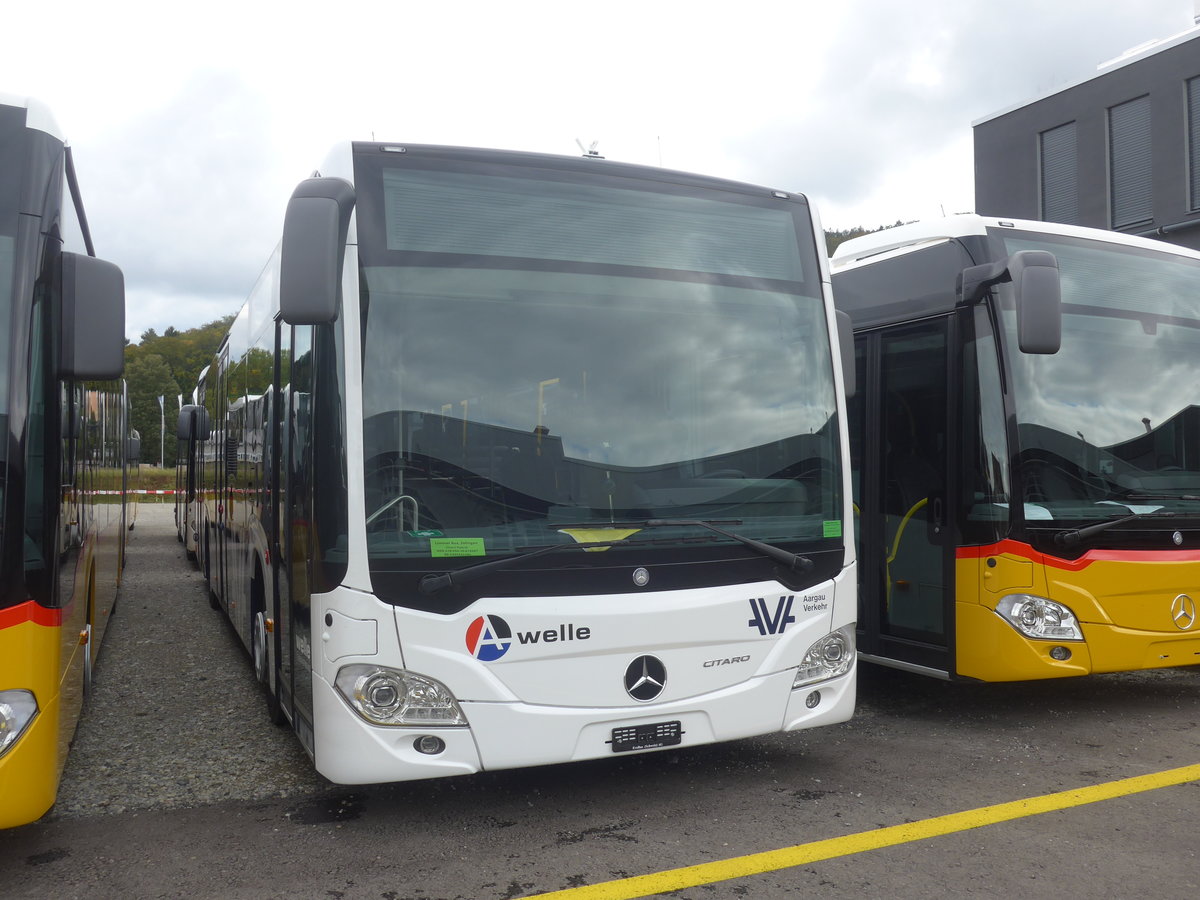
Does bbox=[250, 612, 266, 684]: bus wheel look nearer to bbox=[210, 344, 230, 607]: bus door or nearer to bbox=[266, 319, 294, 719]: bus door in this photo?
bbox=[266, 319, 294, 719]: bus door

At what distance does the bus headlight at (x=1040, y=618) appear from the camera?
5.91 meters

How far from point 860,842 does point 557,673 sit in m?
1.39

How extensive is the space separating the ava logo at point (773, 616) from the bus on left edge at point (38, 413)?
2.81 m

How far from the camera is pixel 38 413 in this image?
150 inches

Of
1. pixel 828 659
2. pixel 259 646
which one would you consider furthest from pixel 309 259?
pixel 259 646

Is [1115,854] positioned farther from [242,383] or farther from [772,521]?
[242,383]

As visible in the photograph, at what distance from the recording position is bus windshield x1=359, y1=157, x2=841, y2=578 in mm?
4219

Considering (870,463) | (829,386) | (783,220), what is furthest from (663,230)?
(870,463)

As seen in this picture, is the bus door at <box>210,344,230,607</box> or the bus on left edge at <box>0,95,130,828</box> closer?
the bus on left edge at <box>0,95,130,828</box>

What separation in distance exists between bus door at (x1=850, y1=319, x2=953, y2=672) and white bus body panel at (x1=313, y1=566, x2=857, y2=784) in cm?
193

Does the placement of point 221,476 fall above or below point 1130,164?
below

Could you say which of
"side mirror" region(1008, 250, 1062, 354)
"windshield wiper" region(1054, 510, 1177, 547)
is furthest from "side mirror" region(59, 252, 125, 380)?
"windshield wiper" region(1054, 510, 1177, 547)

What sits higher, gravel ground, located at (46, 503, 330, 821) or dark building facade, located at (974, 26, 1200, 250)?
dark building facade, located at (974, 26, 1200, 250)

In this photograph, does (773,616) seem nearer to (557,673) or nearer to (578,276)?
(557,673)
